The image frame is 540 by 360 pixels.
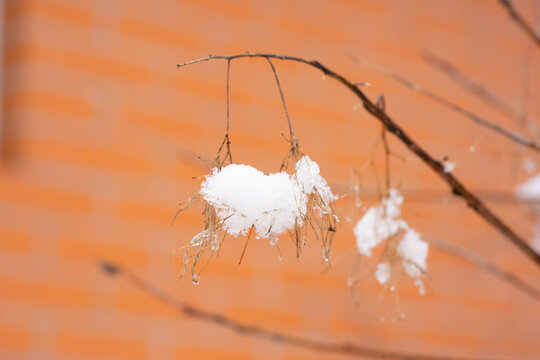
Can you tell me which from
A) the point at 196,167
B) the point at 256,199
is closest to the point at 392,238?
the point at 256,199

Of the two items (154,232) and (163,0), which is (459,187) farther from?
(163,0)

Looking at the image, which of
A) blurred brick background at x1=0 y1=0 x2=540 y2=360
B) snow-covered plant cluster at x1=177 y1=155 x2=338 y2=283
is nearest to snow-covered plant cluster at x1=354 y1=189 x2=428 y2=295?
snow-covered plant cluster at x1=177 y1=155 x2=338 y2=283

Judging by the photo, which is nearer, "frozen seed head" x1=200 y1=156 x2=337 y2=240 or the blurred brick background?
"frozen seed head" x1=200 y1=156 x2=337 y2=240

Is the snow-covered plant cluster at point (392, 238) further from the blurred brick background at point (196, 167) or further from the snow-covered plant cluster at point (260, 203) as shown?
the blurred brick background at point (196, 167)

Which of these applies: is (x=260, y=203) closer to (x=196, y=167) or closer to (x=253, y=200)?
(x=253, y=200)

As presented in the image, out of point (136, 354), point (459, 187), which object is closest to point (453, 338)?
point (136, 354)

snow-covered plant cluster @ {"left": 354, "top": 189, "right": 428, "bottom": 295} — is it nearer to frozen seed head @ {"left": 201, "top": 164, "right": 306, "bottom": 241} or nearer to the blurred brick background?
frozen seed head @ {"left": 201, "top": 164, "right": 306, "bottom": 241}

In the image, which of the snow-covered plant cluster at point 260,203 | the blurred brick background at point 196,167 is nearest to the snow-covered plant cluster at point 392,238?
the snow-covered plant cluster at point 260,203
